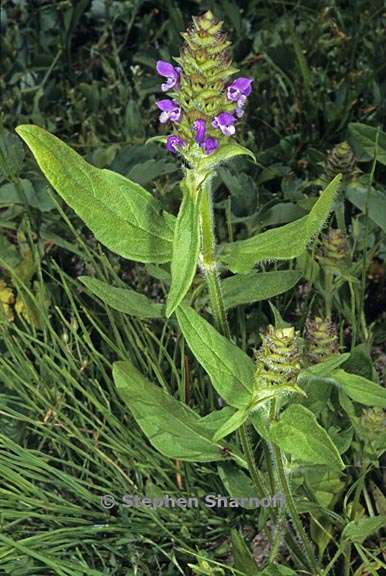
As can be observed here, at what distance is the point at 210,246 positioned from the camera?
126cm

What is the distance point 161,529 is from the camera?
1.58m

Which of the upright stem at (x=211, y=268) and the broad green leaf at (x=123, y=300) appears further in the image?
the broad green leaf at (x=123, y=300)

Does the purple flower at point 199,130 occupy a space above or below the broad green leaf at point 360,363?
above

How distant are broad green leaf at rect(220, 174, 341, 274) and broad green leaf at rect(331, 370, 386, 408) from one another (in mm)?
179

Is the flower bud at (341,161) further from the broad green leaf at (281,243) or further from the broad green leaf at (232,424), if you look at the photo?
the broad green leaf at (232,424)

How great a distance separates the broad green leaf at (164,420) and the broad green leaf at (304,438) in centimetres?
18

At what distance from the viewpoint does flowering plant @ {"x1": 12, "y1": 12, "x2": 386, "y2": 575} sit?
1.16 meters

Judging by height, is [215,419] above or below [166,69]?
below

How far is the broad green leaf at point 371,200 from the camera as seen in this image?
1699mm

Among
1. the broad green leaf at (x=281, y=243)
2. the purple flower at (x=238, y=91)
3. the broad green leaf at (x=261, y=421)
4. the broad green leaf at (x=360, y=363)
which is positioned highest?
the purple flower at (x=238, y=91)

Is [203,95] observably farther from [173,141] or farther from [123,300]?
[123,300]

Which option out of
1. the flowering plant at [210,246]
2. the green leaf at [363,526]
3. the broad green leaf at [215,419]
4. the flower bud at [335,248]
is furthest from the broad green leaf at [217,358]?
the flower bud at [335,248]

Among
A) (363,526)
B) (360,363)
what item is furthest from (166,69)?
(363,526)

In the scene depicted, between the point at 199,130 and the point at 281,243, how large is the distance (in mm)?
192
